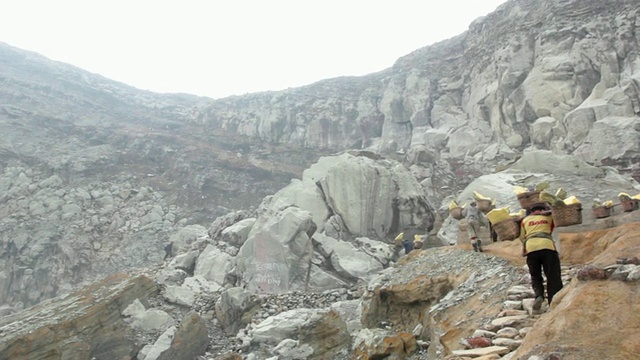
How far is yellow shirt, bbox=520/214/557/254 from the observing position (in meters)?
5.94

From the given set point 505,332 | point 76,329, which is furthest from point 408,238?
point 505,332

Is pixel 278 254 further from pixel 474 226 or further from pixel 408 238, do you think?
pixel 474 226

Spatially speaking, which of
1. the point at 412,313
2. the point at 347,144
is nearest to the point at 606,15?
the point at 347,144

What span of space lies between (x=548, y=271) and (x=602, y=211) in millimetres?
6387

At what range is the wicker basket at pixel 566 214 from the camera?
9977 mm

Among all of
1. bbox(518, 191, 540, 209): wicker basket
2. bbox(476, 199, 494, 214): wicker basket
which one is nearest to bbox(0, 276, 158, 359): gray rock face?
bbox(476, 199, 494, 214): wicker basket

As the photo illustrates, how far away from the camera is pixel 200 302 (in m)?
17.5

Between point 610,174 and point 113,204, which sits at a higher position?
point 113,204

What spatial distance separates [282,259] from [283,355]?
302 inches

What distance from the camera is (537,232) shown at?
6047 mm

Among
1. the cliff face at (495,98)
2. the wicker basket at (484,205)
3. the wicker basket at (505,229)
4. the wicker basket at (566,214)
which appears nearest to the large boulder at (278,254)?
the wicker basket at (484,205)

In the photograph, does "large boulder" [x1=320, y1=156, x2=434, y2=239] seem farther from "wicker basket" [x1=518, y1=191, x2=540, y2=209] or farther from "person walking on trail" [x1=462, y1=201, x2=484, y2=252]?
"wicker basket" [x1=518, y1=191, x2=540, y2=209]

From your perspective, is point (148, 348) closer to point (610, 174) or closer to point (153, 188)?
point (610, 174)

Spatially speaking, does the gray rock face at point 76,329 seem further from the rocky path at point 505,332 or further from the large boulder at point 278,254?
the rocky path at point 505,332
